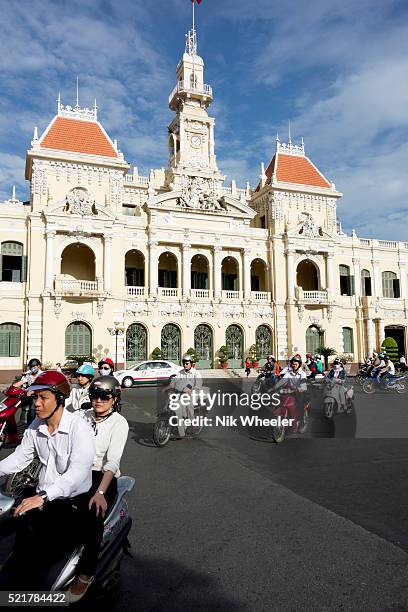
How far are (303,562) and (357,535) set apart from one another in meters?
0.87

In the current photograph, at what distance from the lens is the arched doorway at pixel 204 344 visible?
33438mm

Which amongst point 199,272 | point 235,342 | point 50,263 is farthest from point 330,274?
point 50,263

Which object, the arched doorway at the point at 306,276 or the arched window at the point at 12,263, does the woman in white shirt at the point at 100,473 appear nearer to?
the arched window at the point at 12,263

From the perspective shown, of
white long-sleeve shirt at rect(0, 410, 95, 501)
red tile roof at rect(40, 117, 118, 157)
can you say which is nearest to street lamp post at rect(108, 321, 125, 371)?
red tile roof at rect(40, 117, 118, 157)

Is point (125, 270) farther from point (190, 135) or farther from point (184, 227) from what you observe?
point (190, 135)

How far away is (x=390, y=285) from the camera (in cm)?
4044

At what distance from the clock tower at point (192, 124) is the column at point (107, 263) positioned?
797 cm

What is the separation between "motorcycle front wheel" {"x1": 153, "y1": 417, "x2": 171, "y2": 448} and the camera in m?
9.23

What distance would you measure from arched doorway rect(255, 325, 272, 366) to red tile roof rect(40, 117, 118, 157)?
16094mm

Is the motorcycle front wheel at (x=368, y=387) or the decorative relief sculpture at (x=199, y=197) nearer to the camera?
the motorcycle front wheel at (x=368, y=387)

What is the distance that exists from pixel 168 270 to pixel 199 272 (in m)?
2.35

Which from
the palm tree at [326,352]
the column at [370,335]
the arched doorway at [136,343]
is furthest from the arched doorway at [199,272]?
the column at [370,335]

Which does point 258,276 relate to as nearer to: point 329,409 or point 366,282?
point 366,282

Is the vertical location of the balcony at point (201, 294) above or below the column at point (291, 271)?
below
